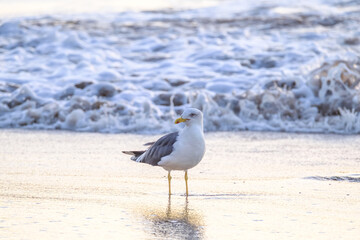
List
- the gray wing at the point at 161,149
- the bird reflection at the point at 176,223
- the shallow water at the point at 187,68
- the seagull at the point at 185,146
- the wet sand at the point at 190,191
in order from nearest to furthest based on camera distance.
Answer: the bird reflection at the point at 176,223
the wet sand at the point at 190,191
the seagull at the point at 185,146
the gray wing at the point at 161,149
the shallow water at the point at 187,68

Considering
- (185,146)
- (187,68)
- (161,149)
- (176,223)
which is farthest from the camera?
(187,68)

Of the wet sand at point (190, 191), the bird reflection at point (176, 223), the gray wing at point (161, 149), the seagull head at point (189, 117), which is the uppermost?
the seagull head at point (189, 117)

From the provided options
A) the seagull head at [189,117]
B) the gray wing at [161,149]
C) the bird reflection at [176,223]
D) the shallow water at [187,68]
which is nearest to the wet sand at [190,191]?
the bird reflection at [176,223]

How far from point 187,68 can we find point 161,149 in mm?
7992

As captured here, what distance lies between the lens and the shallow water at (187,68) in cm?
998

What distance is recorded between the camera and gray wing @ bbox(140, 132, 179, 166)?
17.9ft

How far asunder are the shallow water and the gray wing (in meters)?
3.78

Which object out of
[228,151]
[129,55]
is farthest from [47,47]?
[228,151]

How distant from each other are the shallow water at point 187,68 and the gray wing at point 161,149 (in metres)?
3.78

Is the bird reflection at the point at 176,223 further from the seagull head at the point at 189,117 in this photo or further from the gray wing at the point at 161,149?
the seagull head at the point at 189,117

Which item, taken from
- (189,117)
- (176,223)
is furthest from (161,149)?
(176,223)

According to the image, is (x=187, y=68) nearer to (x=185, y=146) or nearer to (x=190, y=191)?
(x=190, y=191)

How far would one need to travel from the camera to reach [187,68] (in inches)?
527

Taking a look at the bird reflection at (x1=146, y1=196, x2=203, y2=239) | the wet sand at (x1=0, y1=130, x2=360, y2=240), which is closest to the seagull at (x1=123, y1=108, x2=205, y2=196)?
the wet sand at (x1=0, y1=130, x2=360, y2=240)
